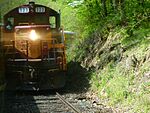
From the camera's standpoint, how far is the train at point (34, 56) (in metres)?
15.5

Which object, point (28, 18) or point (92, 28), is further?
point (92, 28)

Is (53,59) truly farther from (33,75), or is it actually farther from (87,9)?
(87,9)

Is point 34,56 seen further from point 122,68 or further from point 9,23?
point 122,68

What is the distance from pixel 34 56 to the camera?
1583 centimetres

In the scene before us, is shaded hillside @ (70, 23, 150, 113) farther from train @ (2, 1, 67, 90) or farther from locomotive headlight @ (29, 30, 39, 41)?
locomotive headlight @ (29, 30, 39, 41)

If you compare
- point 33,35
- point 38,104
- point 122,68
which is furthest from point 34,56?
point 122,68

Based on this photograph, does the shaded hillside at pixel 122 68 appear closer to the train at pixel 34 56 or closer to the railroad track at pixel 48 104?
the railroad track at pixel 48 104

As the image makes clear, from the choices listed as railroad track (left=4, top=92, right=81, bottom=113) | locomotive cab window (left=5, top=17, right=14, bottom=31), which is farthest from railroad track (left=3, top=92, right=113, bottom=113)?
locomotive cab window (left=5, top=17, right=14, bottom=31)

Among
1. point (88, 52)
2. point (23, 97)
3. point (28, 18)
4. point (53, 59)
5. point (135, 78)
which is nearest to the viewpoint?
point (135, 78)

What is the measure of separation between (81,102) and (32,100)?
175 centimetres

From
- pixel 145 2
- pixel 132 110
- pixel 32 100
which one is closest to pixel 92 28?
pixel 145 2

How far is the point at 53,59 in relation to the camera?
51.9 feet

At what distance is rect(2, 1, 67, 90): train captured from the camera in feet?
50.7

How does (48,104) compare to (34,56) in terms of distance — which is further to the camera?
(34,56)
